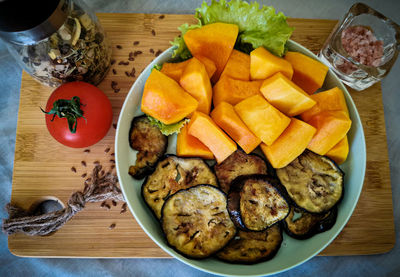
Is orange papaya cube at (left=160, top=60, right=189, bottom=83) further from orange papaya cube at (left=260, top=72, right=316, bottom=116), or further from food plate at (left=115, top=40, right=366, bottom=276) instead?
orange papaya cube at (left=260, top=72, right=316, bottom=116)

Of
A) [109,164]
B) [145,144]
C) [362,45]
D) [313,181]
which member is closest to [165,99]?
[145,144]

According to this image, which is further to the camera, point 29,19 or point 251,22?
point 251,22

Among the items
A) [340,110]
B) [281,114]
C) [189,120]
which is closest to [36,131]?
[189,120]

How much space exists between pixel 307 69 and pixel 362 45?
1.15ft

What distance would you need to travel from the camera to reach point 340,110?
1295mm

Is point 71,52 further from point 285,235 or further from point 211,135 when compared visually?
point 285,235

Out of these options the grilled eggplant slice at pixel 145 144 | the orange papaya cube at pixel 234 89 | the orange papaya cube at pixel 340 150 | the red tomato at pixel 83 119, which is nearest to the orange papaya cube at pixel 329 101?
the orange papaya cube at pixel 340 150

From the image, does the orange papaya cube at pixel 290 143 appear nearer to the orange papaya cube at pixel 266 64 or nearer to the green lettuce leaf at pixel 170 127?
the orange papaya cube at pixel 266 64

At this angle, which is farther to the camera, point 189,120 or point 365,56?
point 365,56

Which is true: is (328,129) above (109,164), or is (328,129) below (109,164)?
above

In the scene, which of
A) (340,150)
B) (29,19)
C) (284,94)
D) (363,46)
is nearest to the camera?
(29,19)

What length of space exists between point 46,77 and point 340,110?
128 centimetres

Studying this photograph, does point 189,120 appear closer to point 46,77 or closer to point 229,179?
point 229,179

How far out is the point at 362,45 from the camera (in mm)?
1435
